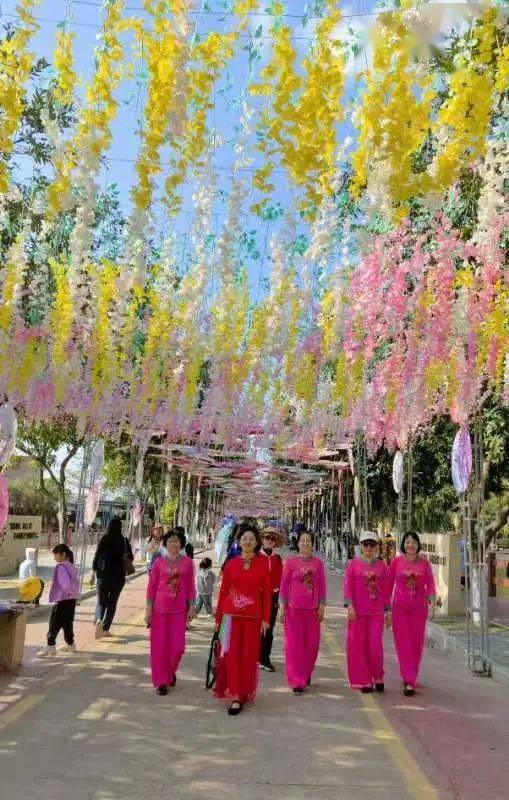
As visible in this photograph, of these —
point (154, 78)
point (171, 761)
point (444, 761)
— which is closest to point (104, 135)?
point (154, 78)

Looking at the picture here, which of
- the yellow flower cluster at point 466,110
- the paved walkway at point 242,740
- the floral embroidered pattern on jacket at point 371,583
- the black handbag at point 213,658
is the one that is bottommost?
the paved walkway at point 242,740

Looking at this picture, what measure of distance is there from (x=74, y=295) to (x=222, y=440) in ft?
25.7

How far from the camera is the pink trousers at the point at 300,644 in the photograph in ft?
23.7

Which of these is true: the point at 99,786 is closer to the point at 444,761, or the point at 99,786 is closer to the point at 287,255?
the point at 444,761

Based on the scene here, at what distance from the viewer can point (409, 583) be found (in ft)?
25.4

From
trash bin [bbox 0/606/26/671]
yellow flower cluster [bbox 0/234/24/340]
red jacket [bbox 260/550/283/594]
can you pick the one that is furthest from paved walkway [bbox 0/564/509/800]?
yellow flower cluster [bbox 0/234/24/340]

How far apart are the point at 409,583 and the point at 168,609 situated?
2391 mm

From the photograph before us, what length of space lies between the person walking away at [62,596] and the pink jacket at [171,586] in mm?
1964

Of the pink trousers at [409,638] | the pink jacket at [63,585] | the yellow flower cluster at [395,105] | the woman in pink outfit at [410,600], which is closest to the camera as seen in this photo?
the yellow flower cluster at [395,105]

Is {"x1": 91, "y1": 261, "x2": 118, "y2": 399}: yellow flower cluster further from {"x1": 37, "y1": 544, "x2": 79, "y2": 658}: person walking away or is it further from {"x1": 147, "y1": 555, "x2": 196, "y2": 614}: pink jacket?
{"x1": 147, "y1": 555, "x2": 196, "y2": 614}: pink jacket

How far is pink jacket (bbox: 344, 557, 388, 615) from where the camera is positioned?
747 centimetres

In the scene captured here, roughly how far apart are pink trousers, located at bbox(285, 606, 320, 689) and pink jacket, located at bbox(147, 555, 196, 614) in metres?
0.98

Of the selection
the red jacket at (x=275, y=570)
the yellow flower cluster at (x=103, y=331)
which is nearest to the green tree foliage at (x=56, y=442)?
the yellow flower cluster at (x=103, y=331)

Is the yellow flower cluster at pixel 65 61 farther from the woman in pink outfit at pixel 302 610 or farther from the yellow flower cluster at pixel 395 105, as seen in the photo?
the woman in pink outfit at pixel 302 610
